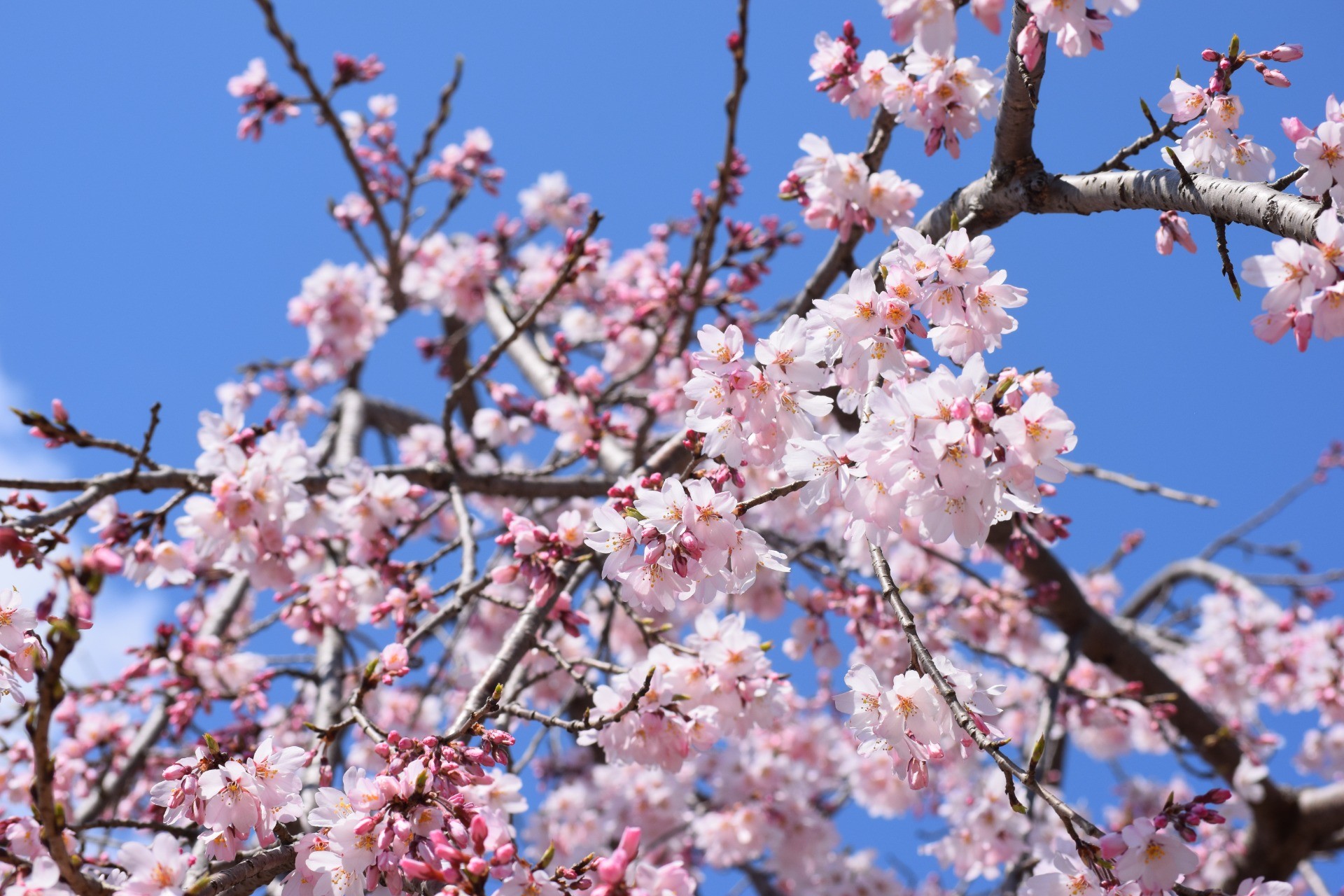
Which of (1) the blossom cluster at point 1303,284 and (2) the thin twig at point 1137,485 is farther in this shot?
(2) the thin twig at point 1137,485

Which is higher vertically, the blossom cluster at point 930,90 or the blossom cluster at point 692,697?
the blossom cluster at point 930,90

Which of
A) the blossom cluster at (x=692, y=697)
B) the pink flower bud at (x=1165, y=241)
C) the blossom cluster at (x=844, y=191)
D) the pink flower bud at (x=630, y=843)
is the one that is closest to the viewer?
the pink flower bud at (x=630, y=843)

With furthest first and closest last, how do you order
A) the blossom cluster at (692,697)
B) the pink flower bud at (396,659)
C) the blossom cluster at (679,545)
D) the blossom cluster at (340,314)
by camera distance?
the blossom cluster at (340,314) → the blossom cluster at (692,697) → the pink flower bud at (396,659) → the blossom cluster at (679,545)

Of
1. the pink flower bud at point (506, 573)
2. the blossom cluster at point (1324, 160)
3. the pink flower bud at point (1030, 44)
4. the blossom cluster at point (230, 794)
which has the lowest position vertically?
the blossom cluster at point (230, 794)

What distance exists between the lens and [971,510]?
1.49 metres

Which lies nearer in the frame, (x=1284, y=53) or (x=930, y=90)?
(x=1284, y=53)

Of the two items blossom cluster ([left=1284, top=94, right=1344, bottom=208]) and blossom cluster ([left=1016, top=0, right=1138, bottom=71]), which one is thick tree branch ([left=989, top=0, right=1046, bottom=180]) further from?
blossom cluster ([left=1284, top=94, right=1344, bottom=208])

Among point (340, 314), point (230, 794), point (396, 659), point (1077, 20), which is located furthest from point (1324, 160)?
point (340, 314)

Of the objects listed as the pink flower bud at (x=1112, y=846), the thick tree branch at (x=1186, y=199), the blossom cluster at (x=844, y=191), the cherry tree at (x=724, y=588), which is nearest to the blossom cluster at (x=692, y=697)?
the cherry tree at (x=724, y=588)

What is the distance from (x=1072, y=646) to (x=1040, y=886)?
2316 millimetres

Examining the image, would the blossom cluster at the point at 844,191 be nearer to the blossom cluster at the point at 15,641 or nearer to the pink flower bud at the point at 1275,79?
the pink flower bud at the point at 1275,79

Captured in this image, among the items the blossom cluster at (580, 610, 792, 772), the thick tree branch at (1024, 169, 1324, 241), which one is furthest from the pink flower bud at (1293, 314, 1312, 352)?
the blossom cluster at (580, 610, 792, 772)

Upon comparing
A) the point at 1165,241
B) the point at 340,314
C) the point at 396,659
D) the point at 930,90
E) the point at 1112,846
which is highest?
the point at 340,314

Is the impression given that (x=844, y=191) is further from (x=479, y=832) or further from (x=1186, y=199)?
(x=479, y=832)
